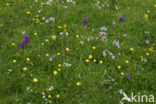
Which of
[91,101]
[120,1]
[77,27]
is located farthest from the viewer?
[120,1]

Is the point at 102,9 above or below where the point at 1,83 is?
above

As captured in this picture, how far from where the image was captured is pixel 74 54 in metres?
3.92

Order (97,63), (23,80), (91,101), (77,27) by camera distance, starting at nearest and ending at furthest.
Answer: (91,101) < (23,80) < (97,63) < (77,27)

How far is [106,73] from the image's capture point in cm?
353

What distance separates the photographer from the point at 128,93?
A: 3225mm

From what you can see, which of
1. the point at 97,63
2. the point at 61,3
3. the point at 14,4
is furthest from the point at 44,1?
the point at 97,63

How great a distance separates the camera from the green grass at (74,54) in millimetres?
3184

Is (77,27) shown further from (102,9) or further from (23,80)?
(23,80)

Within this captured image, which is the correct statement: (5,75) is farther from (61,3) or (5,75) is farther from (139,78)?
(61,3)

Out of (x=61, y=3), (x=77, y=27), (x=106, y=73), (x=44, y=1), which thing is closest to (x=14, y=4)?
(x=44, y=1)

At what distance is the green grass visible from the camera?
3.18 metres

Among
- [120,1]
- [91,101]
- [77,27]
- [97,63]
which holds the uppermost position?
[120,1]

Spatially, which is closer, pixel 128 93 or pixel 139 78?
pixel 128 93

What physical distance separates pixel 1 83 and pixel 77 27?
225 cm
